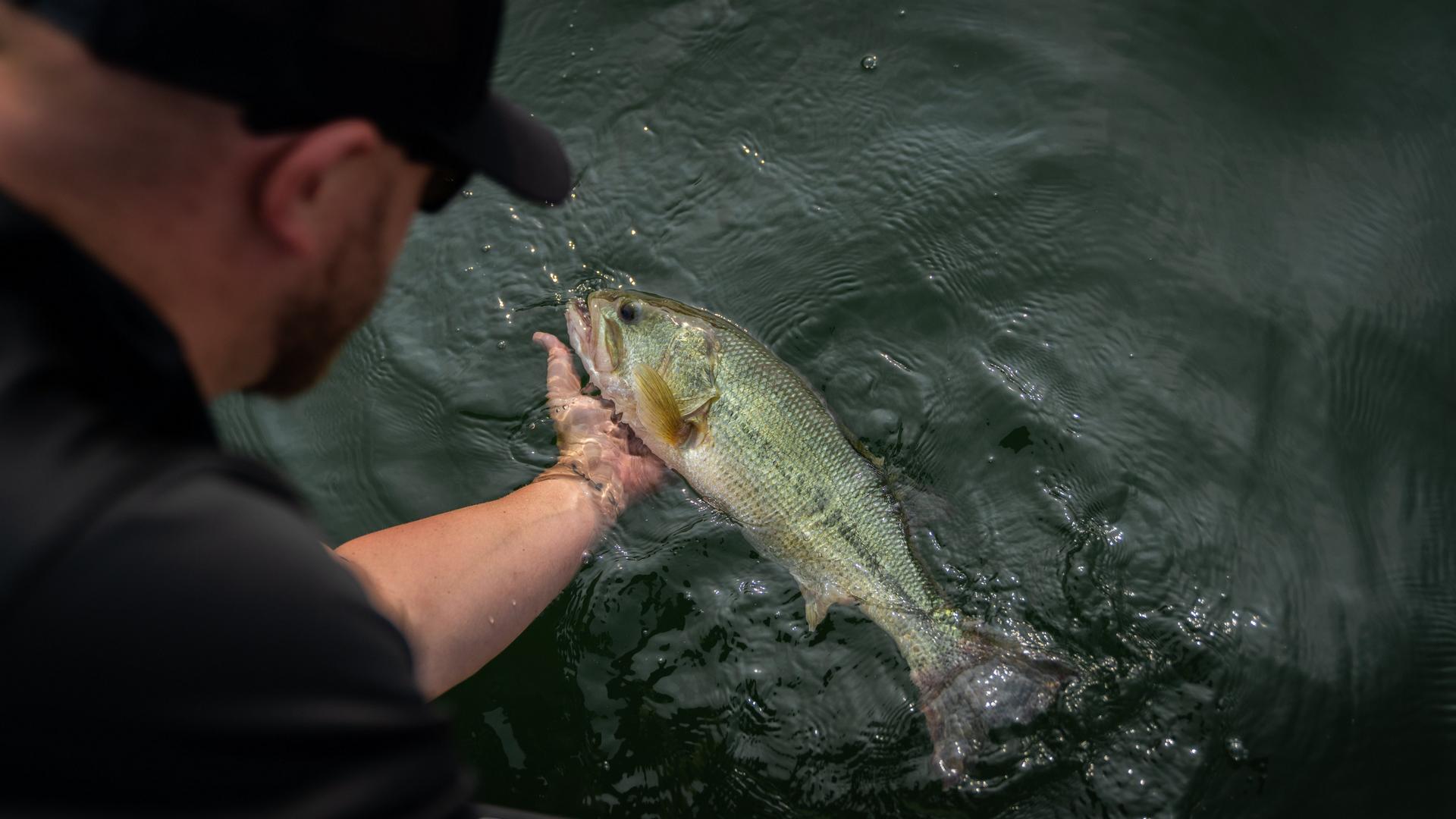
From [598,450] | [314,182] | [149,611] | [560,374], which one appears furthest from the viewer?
[560,374]

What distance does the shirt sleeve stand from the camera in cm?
99

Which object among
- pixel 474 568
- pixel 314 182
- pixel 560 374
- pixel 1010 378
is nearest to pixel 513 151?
pixel 314 182

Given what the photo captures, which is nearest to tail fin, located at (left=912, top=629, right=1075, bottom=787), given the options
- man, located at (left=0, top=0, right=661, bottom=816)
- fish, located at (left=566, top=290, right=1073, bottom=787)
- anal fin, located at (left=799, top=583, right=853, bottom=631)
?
fish, located at (left=566, top=290, right=1073, bottom=787)

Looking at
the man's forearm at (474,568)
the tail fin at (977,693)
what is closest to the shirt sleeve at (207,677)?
the man's forearm at (474,568)

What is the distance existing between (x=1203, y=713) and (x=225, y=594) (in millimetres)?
3443

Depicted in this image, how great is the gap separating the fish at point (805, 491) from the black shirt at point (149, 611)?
2444 mm

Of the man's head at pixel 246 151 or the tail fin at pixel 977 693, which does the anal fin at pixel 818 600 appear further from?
the man's head at pixel 246 151

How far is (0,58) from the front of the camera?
1.11 meters

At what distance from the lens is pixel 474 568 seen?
3383mm

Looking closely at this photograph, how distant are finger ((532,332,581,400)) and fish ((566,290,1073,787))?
299 mm

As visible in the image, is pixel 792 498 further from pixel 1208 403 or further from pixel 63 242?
pixel 63 242

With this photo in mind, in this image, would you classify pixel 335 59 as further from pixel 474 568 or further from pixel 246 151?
pixel 474 568

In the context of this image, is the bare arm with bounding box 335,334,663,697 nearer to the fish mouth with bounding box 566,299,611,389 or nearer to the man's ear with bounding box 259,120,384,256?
the fish mouth with bounding box 566,299,611,389

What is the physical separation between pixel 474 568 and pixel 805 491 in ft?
3.89
